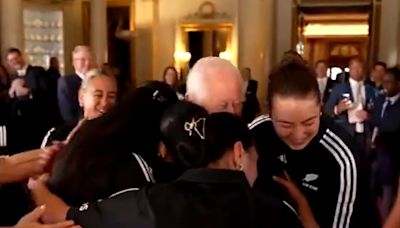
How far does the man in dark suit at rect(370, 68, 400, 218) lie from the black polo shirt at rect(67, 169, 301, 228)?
305 cm

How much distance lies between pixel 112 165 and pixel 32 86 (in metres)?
5.21

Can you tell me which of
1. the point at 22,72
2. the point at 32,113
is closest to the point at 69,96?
the point at 32,113

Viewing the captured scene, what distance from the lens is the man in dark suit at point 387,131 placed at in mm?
5102

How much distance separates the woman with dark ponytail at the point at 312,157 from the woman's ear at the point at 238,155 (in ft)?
1.67

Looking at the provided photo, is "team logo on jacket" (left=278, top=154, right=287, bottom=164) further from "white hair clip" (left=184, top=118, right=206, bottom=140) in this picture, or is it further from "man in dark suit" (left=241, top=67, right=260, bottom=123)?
"white hair clip" (left=184, top=118, right=206, bottom=140)

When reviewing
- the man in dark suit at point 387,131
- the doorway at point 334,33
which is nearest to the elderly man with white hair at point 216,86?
the man in dark suit at point 387,131

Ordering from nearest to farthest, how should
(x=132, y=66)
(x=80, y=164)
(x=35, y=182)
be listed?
(x=80, y=164), (x=35, y=182), (x=132, y=66)

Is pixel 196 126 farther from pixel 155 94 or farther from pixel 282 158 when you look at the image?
pixel 282 158

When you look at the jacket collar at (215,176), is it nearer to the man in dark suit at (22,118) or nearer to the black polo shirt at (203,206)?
the black polo shirt at (203,206)

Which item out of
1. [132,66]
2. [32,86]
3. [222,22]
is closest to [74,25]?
[132,66]

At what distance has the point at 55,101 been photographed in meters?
6.98

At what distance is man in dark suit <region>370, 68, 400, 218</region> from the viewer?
5102mm

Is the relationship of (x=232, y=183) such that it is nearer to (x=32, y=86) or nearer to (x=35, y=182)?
(x=35, y=182)

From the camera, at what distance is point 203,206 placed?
1745 mm
